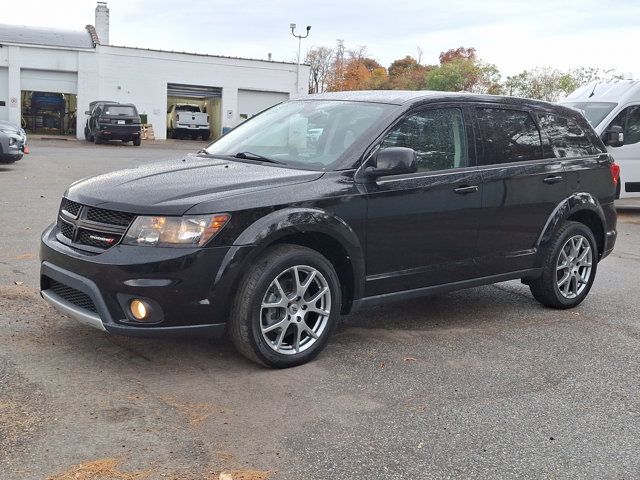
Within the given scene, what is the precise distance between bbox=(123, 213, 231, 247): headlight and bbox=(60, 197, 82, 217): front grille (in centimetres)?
60

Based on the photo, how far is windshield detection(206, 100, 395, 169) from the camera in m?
5.12

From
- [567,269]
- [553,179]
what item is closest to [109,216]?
[553,179]

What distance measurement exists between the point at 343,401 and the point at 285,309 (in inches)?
28.5

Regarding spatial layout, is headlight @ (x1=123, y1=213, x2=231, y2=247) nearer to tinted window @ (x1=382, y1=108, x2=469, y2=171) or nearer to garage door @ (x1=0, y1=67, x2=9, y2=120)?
tinted window @ (x1=382, y1=108, x2=469, y2=171)

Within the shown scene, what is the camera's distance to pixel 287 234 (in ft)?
14.9

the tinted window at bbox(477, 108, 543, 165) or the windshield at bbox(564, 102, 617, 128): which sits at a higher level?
the windshield at bbox(564, 102, 617, 128)

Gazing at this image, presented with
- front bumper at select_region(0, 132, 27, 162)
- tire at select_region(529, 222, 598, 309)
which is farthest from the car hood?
front bumper at select_region(0, 132, 27, 162)

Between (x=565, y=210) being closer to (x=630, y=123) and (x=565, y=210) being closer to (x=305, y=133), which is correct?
(x=305, y=133)

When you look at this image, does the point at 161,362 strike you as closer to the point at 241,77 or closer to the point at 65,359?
the point at 65,359

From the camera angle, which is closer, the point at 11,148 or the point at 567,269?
the point at 567,269

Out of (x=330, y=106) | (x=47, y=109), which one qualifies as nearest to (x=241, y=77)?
(x=47, y=109)

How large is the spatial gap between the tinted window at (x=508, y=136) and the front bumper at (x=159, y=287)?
2.40 m

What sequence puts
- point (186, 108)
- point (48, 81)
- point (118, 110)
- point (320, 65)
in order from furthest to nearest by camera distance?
point (320, 65)
point (186, 108)
point (48, 81)
point (118, 110)

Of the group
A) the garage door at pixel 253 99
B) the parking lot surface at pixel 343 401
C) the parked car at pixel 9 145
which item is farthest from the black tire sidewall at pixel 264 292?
the garage door at pixel 253 99
